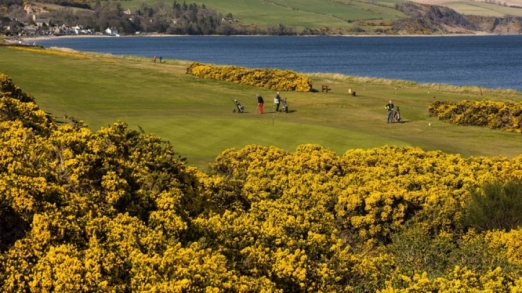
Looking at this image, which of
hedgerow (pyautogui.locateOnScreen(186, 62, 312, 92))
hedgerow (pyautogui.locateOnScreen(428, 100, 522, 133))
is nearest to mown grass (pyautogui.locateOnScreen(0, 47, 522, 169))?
hedgerow (pyautogui.locateOnScreen(428, 100, 522, 133))

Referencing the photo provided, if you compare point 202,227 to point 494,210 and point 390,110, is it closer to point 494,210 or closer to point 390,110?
point 494,210

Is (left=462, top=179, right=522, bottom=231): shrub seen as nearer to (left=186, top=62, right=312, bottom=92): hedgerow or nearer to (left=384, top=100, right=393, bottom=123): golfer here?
(left=384, top=100, right=393, bottom=123): golfer

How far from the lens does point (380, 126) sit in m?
49.3

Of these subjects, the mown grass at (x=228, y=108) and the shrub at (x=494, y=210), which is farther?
the mown grass at (x=228, y=108)

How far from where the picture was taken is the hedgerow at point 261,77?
70.4 metres

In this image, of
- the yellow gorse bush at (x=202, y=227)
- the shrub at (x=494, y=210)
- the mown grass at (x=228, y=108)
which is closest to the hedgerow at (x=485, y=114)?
the mown grass at (x=228, y=108)

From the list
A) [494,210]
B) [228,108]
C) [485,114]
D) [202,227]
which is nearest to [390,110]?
[485,114]

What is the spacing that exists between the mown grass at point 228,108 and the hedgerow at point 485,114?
139cm

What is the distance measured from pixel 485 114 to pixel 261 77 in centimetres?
2768

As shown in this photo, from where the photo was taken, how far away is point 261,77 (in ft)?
241

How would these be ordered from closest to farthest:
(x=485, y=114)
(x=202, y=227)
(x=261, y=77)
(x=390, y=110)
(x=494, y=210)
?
(x=202, y=227) < (x=494, y=210) < (x=390, y=110) < (x=485, y=114) < (x=261, y=77)

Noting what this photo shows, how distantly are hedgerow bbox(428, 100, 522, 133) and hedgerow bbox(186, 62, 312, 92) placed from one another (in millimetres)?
18045

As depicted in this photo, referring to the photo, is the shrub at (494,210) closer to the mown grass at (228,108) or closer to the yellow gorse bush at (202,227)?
the yellow gorse bush at (202,227)

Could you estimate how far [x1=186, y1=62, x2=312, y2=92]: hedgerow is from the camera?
7044 cm
